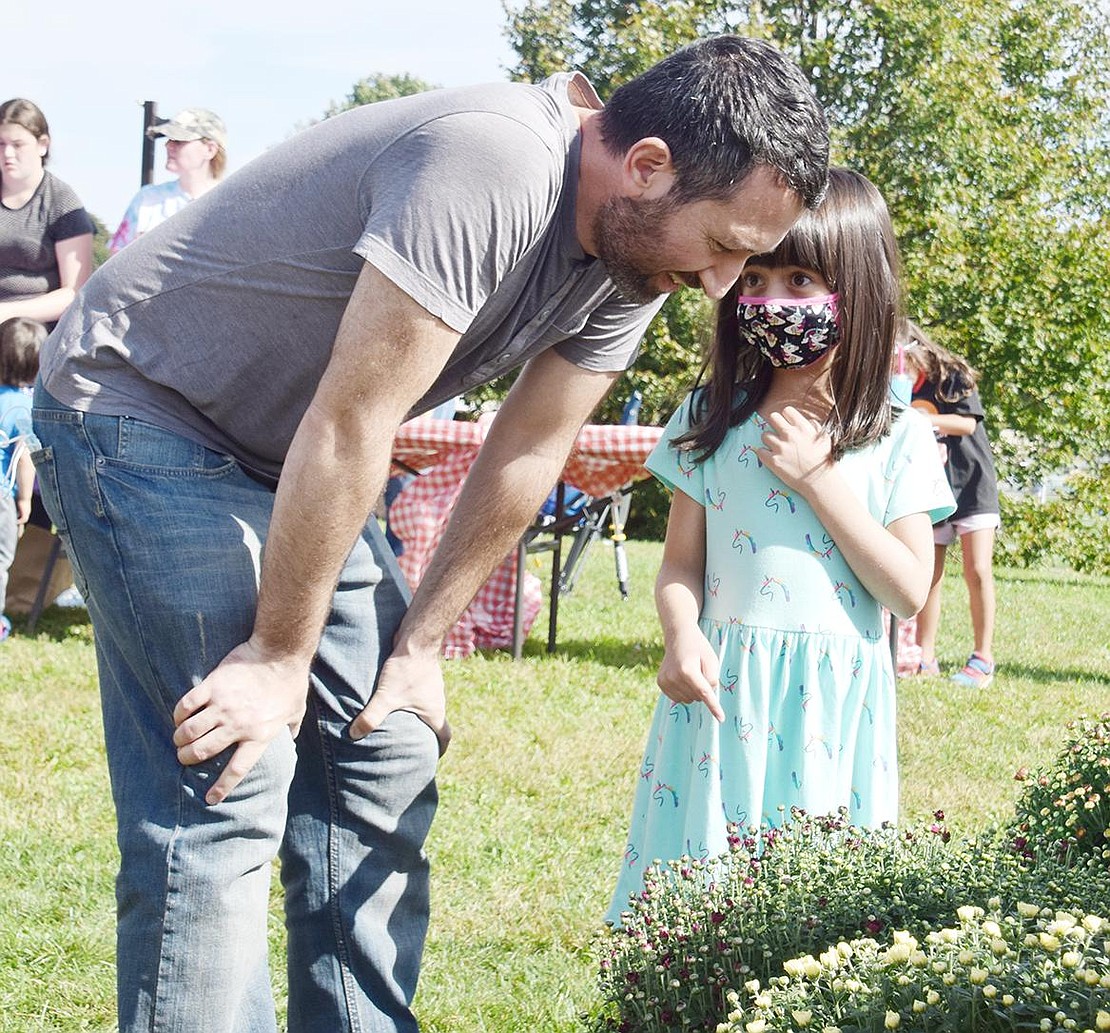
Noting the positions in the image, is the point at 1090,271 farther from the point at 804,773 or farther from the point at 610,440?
the point at 804,773

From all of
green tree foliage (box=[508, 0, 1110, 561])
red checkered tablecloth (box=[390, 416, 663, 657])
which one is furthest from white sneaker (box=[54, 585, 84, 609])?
green tree foliage (box=[508, 0, 1110, 561])

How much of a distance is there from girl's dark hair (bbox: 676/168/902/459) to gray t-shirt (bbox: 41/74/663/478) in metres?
0.68

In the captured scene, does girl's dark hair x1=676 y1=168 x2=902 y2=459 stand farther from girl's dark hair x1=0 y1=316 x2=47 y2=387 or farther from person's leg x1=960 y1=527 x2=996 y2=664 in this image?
girl's dark hair x1=0 y1=316 x2=47 y2=387

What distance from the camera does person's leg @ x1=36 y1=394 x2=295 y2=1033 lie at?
178 centimetres

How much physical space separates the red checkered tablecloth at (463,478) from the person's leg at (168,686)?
382 centimetres

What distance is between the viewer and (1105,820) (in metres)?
Answer: 2.42

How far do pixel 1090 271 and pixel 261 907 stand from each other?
1700 centimetres

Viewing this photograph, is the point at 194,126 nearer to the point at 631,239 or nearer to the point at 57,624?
the point at 57,624

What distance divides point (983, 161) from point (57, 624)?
53.9 ft

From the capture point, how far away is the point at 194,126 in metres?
6.00

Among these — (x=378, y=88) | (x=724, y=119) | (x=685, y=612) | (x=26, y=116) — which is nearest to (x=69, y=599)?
(x=26, y=116)

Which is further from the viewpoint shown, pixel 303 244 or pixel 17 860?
pixel 17 860

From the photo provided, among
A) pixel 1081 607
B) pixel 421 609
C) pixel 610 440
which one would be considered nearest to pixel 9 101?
pixel 610 440

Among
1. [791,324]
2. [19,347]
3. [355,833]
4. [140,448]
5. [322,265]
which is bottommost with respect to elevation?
A: [355,833]
